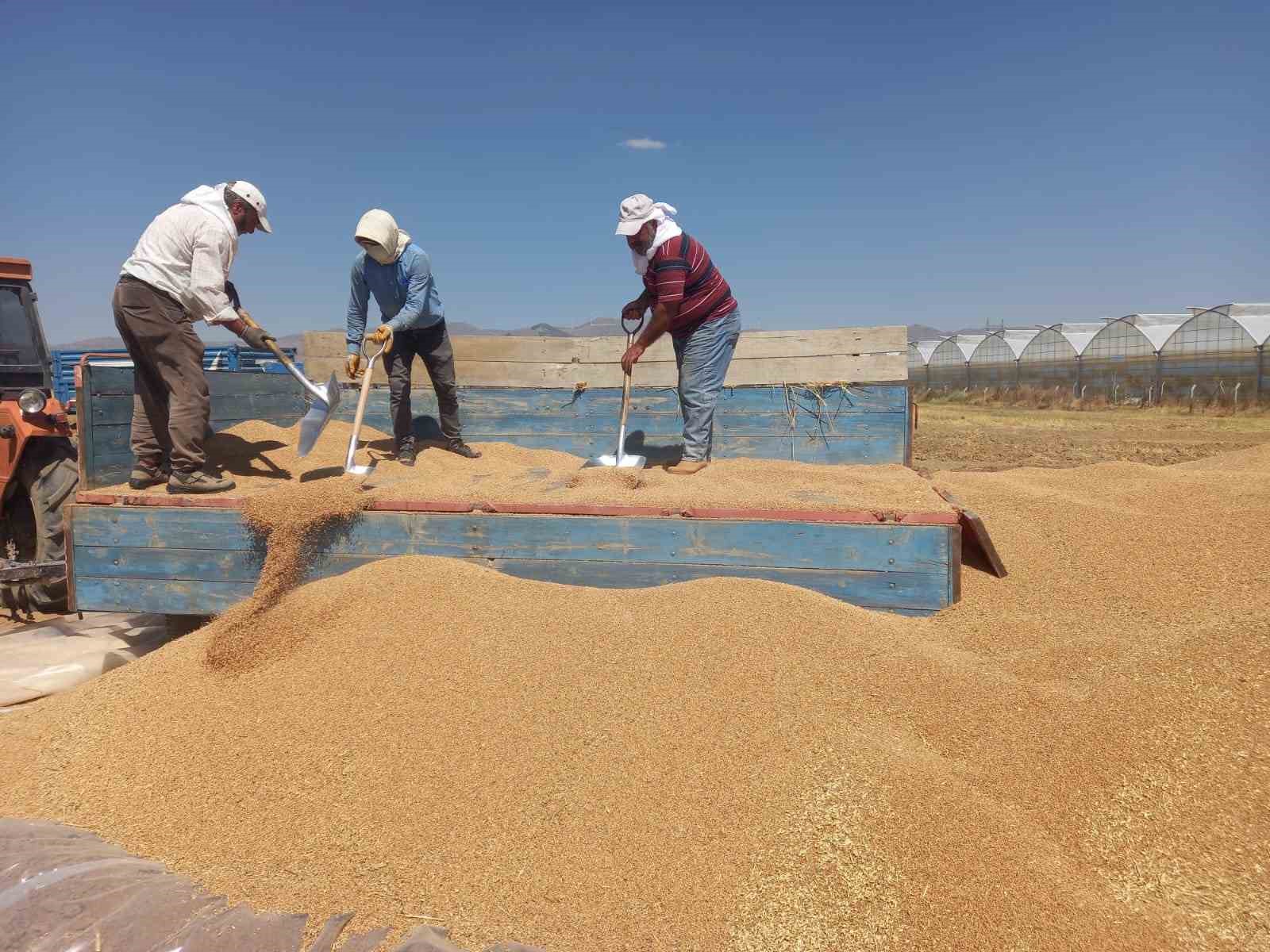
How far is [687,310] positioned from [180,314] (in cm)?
241

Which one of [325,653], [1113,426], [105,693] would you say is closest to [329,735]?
[325,653]

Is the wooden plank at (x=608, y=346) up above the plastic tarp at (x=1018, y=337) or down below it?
below

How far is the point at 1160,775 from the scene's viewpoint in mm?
1963

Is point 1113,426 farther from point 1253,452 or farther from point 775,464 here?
point 775,464

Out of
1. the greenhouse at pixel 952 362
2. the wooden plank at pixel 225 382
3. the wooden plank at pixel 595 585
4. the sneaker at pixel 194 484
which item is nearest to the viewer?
the wooden plank at pixel 595 585

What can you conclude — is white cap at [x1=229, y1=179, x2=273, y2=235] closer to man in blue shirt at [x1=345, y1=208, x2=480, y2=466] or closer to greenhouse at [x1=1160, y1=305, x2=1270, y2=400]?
man in blue shirt at [x1=345, y1=208, x2=480, y2=466]

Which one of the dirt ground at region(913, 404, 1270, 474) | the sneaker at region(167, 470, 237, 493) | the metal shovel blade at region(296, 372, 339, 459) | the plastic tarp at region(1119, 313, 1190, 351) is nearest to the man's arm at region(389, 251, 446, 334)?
the metal shovel blade at region(296, 372, 339, 459)

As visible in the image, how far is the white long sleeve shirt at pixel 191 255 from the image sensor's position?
3602mm

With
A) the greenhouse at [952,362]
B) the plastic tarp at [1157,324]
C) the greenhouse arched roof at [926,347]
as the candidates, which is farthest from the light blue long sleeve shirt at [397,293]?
the greenhouse arched roof at [926,347]

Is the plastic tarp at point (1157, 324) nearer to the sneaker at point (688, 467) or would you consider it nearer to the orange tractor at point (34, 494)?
the sneaker at point (688, 467)

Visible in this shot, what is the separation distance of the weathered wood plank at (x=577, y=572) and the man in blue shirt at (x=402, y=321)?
1391mm

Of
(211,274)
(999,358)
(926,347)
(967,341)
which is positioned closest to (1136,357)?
(999,358)

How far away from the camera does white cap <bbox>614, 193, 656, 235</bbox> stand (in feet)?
13.8

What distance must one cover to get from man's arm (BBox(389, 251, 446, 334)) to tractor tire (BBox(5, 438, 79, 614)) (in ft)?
6.05
